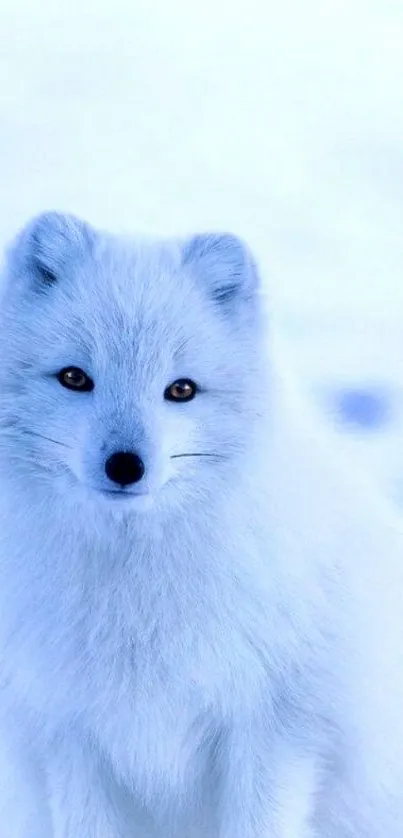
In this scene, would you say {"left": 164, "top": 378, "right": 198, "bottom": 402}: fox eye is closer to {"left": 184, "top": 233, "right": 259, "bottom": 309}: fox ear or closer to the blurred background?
{"left": 184, "top": 233, "right": 259, "bottom": 309}: fox ear

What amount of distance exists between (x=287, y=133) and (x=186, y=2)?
26 centimetres

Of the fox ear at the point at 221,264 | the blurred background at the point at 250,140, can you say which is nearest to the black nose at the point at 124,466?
the fox ear at the point at 221,264

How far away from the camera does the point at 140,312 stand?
1.07 metres

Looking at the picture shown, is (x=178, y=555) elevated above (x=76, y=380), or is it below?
below

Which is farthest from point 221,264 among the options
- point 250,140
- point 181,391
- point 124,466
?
point 250,140

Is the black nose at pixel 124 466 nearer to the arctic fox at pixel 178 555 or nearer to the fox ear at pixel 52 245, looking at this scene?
the arctic fox at pixel 178 555

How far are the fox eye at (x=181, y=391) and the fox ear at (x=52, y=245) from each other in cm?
18

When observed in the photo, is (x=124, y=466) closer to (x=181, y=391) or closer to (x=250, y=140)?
(x=181, y=391)

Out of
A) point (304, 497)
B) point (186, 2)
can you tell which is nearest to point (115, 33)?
point (186, 2)

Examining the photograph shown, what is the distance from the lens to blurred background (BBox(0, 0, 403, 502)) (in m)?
1.46

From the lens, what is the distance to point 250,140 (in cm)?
150

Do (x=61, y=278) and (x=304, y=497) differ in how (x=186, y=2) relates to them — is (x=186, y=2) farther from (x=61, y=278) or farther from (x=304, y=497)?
(x=304, y=497)

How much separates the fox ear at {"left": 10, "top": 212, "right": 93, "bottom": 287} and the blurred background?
30cm

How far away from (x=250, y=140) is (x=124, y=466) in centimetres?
69
